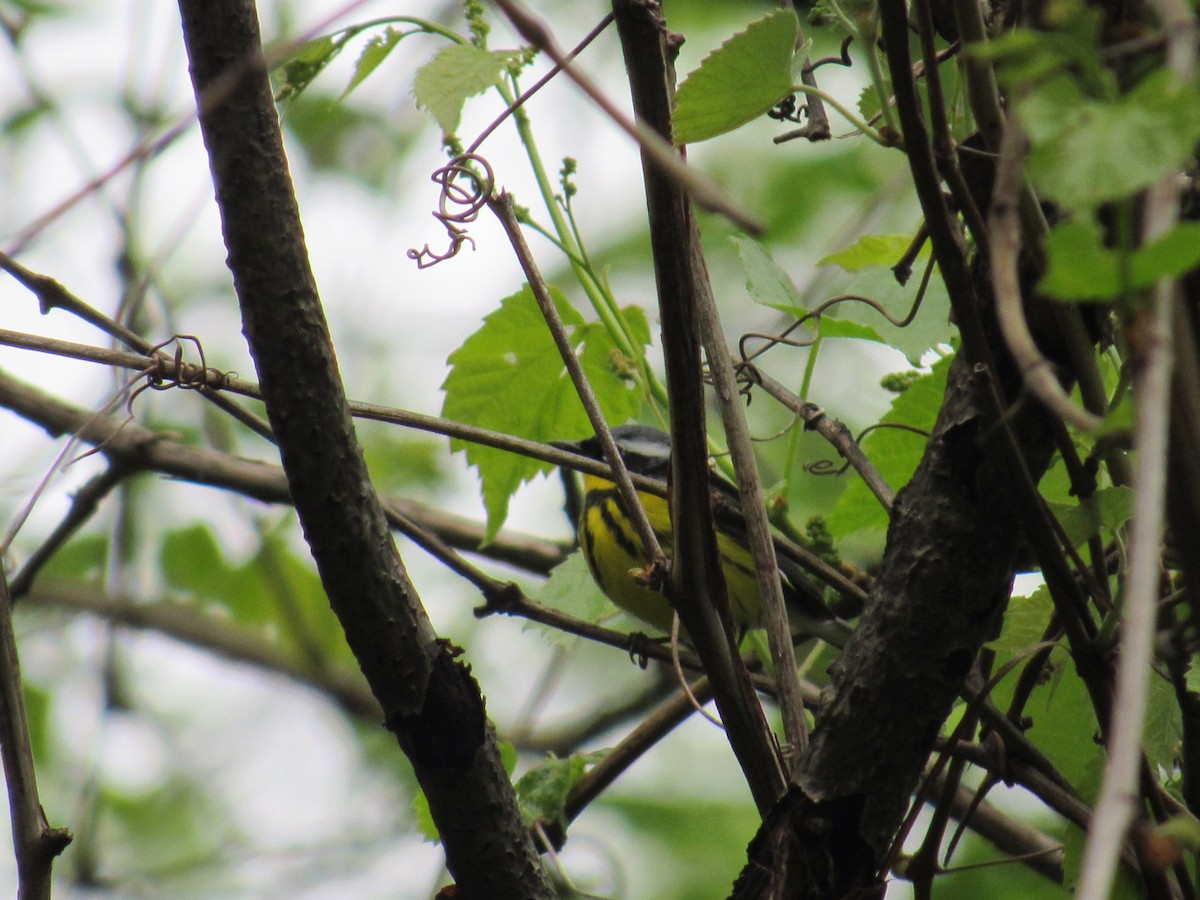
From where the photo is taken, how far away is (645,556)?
106 inches

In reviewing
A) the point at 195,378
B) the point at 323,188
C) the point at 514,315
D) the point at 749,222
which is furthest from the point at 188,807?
the point at 749,222

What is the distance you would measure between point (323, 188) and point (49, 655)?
2.80 metres

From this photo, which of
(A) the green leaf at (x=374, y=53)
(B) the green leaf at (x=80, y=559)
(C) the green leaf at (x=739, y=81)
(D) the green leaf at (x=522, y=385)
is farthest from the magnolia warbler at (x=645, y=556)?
(B) the green leaf at (x=80, y=559)

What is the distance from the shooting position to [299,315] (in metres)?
1.19

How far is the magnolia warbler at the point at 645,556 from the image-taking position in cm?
301

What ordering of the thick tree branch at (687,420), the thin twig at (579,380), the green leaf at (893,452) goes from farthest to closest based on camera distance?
the green leaf at (893,452) < the thin twig at (579,380) < the thick tree branch at (687,420)

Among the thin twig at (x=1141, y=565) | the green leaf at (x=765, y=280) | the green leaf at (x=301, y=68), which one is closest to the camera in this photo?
the thin twig at (x=1141, y=565)

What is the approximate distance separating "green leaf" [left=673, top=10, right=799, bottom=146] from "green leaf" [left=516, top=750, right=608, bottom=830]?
1064mm

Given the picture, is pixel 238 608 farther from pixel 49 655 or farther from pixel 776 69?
pixel 776 69

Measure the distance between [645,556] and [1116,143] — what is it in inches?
84.2

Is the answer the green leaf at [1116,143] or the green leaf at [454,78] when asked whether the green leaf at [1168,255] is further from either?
the green leaf at [454,78]

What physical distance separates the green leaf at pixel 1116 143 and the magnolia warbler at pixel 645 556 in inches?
70.3

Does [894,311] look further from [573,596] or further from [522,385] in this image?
[573,596]

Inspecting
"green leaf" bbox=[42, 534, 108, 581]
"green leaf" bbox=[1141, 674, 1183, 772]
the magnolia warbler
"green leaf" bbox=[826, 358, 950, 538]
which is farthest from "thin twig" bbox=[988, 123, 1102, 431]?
"green leaf" bbox=[42, 534, 108, 581]
